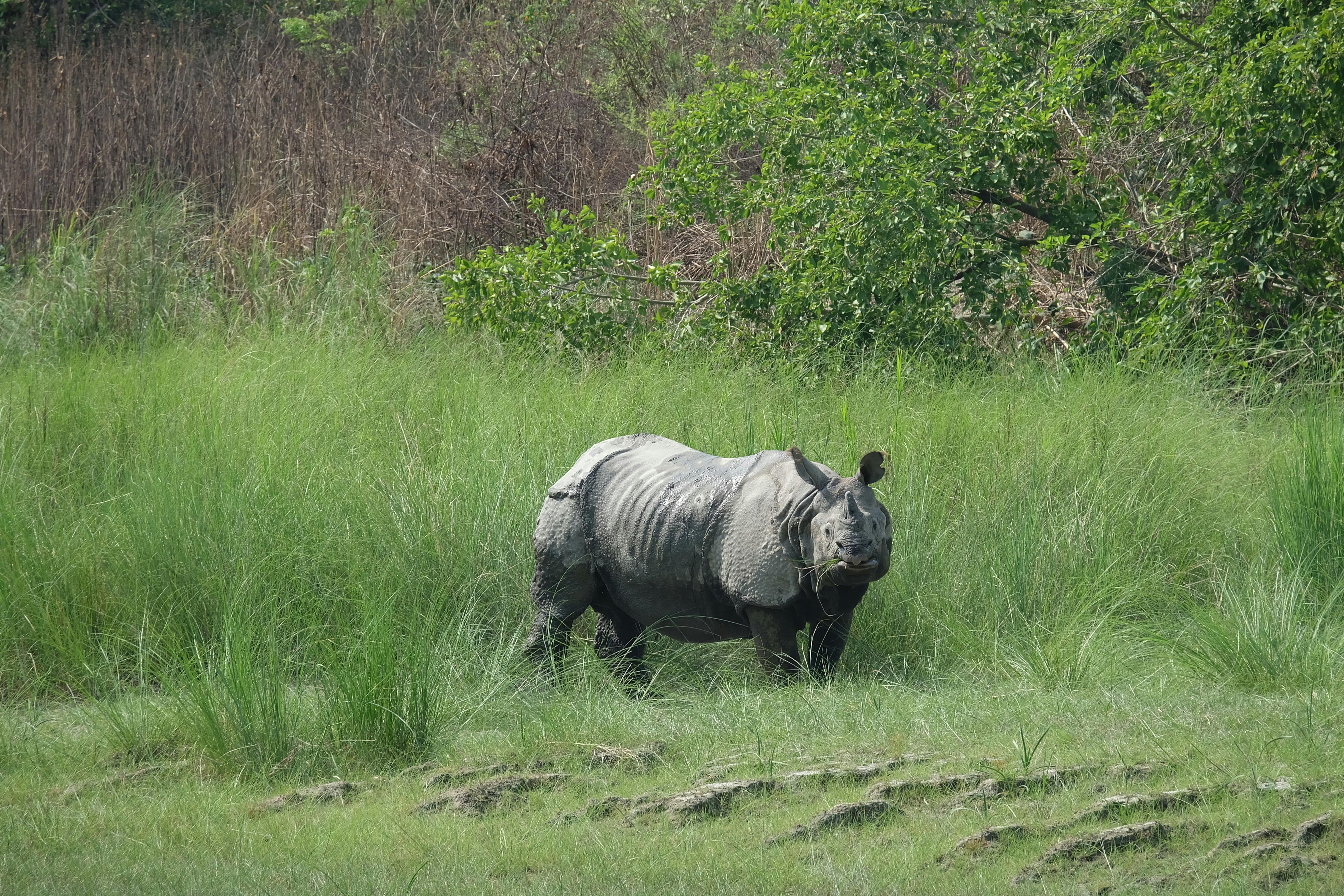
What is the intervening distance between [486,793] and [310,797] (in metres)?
0.59

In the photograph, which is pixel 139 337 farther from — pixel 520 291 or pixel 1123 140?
pixel 1123 140

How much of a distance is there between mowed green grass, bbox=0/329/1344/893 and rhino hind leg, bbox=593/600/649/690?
10 cm

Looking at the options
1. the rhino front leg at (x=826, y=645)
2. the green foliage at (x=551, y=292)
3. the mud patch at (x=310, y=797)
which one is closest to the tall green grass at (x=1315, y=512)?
the rhino front leg at (x=826, y=645)

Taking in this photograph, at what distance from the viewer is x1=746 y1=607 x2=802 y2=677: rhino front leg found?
5.21 meters

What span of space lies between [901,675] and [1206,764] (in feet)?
5.60

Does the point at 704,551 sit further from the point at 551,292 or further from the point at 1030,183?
the point at 1030,183

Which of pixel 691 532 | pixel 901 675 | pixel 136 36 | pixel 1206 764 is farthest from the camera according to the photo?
pixel 136 36

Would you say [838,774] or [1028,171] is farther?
[1028,171]

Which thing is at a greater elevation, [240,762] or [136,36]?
[136,36]

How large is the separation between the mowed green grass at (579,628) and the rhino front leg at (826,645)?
148 millimetres

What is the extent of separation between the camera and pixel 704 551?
5297 mm

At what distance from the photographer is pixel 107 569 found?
663 cm

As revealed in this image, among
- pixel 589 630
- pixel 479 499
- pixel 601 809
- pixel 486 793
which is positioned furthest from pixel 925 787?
pixel 479 499

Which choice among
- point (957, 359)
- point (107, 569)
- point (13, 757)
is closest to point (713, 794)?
point (13, 757)
